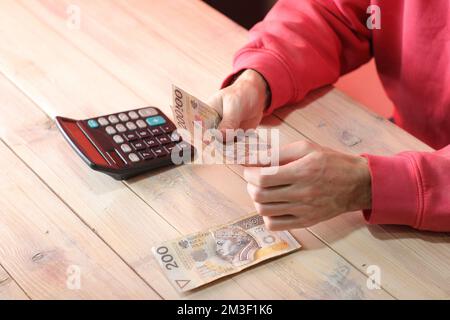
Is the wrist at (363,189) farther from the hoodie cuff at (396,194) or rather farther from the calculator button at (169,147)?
the calculator button at (169,147)

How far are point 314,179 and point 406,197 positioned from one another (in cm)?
12

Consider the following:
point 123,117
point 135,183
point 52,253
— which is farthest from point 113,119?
point 52,253

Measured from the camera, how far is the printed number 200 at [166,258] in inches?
33.3

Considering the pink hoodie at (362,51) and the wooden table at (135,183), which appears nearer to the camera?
the wooden table at (135,183)

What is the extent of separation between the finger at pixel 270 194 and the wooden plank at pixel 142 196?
0.06 m

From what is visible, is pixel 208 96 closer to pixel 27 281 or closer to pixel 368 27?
pixel 368 27

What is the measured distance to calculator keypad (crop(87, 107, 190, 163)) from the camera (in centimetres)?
99

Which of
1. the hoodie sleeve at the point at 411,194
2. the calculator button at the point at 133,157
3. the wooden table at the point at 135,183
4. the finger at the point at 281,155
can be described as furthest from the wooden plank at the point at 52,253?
the hoodie sleeve at the point at 411,194

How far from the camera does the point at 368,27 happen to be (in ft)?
3.94

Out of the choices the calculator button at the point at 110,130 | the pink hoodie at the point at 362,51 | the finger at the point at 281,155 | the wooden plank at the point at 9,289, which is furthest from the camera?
the pink hoodie at the point at 362,51

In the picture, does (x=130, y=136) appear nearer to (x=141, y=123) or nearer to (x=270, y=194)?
(x=141, y=123)

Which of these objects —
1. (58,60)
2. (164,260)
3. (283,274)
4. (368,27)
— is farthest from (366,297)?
(58,60)

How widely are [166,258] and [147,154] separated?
0.19m

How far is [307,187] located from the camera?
2.96 feet
